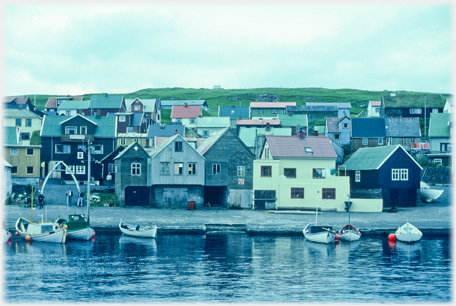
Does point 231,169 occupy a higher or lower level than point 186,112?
lower

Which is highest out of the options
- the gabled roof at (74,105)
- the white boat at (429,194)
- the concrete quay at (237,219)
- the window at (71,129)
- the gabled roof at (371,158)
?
the gabled roof at (74,105)

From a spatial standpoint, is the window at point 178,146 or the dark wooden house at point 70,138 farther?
the dark wooden house at point 70,138

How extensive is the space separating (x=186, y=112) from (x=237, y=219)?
74161mm

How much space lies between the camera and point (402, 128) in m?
95.2

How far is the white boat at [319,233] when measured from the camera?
49.4 m

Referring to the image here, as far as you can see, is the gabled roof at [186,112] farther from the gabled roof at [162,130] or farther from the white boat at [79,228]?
the white boat at [79,228]

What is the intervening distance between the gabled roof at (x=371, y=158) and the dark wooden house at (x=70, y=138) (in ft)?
121

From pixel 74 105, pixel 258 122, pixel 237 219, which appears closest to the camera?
pixel 237 219

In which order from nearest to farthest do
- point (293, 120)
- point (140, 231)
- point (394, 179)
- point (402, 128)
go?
point (140, 231)
point (394, 179)
point (402, 128)
point (293, 120)

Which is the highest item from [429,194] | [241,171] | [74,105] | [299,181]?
[74,105]

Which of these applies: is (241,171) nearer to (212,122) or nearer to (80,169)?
(80,169)

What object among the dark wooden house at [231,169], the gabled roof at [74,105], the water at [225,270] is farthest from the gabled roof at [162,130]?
the water at [225,270]

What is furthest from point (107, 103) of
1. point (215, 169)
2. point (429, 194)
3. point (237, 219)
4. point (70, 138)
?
point (429, 194)

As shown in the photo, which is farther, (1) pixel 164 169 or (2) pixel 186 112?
(2) pixel 186 112
